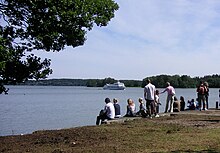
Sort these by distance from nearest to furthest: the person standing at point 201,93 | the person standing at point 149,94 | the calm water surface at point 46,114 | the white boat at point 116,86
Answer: the person standing at point 149,94 < the person standing at point 201,93 < the calm water surface at point 46,114 < the white boat at point 116,86

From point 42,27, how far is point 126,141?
3.95 metres

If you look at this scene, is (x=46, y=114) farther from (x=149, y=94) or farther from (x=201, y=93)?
(x=149, y=94)

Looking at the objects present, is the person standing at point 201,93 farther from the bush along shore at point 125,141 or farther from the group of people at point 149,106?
the bush along shore at point 125,141

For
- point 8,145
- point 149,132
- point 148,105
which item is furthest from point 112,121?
point 8,145

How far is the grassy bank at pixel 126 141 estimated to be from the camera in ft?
33.9

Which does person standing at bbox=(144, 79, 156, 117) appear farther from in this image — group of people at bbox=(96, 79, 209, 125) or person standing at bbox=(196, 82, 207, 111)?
person standing at bbox=(196, 82, 207, 111)

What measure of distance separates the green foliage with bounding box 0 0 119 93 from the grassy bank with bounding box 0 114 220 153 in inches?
79.3

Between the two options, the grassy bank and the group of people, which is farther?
the group of people

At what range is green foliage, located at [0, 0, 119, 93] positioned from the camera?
1104cm

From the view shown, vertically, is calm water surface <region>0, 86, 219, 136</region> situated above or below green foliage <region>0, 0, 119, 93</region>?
below

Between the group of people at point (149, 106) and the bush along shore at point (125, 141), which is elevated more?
the group of people at point (149, 106)

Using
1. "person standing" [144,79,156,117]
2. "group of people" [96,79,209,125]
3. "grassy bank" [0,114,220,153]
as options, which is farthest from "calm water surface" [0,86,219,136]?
"grassy bank" [0,114,220,153]

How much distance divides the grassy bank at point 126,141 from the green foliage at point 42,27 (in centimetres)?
201

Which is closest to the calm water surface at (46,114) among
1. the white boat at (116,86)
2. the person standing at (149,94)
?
the person standing at (149,94)
